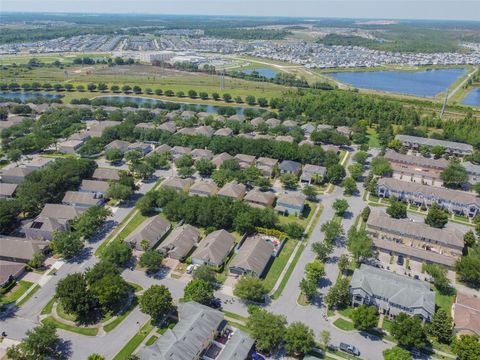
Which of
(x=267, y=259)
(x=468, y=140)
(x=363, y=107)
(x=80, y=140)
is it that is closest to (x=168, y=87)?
(x=80, y=140)

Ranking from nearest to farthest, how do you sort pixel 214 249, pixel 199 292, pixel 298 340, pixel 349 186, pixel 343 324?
pixel 298 340, pixel 343 324, pixel 199 292, pixel 214 249, pixel 349 186

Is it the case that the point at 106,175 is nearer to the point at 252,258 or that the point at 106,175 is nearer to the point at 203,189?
the point at 203,189

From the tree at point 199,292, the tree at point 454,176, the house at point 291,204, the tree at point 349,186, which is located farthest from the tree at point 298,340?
the tree at point 454,176

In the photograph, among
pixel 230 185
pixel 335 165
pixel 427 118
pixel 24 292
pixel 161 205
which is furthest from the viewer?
pixel 427 118

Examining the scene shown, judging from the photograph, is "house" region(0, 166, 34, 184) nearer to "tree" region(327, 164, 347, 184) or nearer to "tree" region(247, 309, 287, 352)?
"tree" region(247, 309, 287, 352)

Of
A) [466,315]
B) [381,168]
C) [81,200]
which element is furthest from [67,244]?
[381,168]

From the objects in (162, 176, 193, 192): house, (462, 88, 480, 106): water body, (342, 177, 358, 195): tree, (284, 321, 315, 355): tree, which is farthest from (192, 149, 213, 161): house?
(462, 88, 480, 106): water body

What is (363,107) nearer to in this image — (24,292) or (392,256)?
(392,256)
